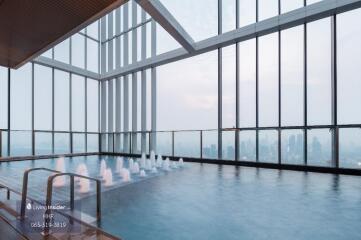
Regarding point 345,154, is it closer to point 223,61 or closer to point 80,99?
point 223,61

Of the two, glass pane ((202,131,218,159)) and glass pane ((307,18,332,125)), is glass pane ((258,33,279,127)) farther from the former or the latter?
glass pane ((202,131,218,159))

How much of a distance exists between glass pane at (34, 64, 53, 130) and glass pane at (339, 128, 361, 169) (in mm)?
12347

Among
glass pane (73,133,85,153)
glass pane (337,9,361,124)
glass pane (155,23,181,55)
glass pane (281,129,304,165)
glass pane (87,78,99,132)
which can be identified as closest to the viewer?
glass pane (337,9,361,124)

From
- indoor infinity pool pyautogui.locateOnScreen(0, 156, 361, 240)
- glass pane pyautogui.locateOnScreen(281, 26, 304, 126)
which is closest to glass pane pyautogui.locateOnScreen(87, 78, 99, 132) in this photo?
indoor infinity pool pyautogui.locateOnScreen(0, 156, 361, 240)

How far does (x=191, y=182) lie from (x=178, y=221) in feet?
8.16

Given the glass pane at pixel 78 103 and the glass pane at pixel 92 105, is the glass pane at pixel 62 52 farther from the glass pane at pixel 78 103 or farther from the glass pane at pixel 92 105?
the glass pane at pixel 92 105

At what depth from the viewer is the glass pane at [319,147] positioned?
6.83 meters

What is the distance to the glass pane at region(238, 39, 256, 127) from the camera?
8477mm

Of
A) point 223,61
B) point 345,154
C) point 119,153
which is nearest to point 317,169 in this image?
point 345,154

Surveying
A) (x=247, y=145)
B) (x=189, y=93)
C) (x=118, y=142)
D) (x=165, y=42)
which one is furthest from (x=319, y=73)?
(x=118, y=142)

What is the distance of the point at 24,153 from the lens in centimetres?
1048

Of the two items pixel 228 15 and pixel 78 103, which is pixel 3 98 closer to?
pixel 78 103

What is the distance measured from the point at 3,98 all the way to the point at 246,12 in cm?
1095

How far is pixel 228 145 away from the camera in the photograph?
8.88 m
